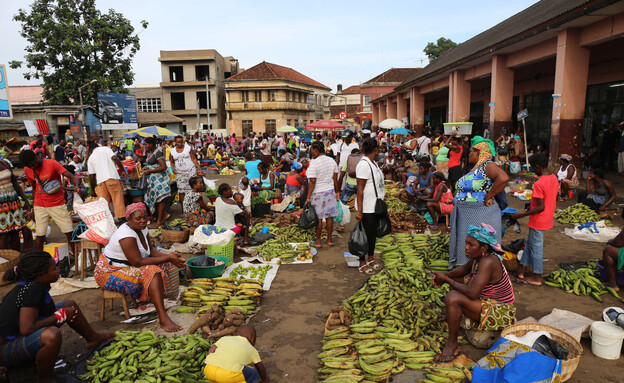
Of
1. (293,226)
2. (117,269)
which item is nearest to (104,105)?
(293,226)

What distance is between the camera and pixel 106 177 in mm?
7801

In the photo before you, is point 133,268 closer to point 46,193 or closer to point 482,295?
point 46,193

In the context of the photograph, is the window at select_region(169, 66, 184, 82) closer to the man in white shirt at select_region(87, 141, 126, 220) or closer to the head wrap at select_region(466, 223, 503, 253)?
the man in white shirt at select_region(87, 141, 126, 220)

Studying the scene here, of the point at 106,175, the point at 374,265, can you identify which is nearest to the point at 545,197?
the point at 374,265

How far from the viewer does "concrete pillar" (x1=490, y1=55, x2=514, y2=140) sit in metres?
14.1

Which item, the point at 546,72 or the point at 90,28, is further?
the point at 90,28

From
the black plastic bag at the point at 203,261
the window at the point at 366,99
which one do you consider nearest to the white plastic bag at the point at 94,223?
the black plastic bag at the point at 203,261

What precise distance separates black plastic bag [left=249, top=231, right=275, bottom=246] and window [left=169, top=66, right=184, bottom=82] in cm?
4575

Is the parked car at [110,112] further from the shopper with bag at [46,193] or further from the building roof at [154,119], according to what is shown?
the shopper with bag at [46,193]

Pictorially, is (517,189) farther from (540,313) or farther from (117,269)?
(117,269)

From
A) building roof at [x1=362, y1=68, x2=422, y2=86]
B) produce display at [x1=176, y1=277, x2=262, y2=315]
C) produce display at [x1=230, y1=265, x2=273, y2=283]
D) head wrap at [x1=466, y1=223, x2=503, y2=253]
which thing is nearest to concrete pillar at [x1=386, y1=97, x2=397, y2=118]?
building roof at [x1=362, y1=68, x2=422, y2=86]

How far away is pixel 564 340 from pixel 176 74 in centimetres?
5174

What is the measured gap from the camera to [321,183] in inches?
267

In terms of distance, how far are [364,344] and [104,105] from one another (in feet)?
110
